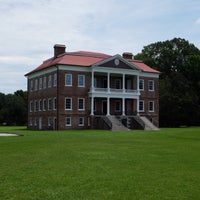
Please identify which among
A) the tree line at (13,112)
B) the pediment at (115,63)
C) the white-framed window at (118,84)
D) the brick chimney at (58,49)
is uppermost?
the brick chimney at (58,49)

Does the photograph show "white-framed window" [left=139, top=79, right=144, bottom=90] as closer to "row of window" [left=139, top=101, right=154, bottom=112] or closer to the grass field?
"row of window" [left=139, top=101, right=154, bottom=112]

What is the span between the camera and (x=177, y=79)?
73.6m

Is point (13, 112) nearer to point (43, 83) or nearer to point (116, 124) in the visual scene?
point (43, 83)

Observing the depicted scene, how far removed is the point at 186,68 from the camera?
75.2m

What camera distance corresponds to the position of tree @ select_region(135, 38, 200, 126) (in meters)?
72.4

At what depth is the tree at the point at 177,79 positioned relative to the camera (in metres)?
72.4

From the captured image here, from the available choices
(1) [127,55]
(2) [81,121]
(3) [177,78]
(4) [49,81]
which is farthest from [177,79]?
(4) [49,81]

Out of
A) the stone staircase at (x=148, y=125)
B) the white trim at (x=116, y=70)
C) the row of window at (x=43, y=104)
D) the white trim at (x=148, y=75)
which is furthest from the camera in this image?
the white trim at (x=148, y=75)

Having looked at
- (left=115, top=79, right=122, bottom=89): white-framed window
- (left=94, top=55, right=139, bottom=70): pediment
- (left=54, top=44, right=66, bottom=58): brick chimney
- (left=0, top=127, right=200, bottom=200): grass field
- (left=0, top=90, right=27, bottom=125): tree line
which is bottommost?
(left=0, top=127, right=200, bottom=200): grass field

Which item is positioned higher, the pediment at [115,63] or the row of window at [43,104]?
the pediment at [115,63]

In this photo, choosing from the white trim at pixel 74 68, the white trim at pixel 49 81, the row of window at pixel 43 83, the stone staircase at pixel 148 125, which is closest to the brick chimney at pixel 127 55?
the white trim at pixel 74 68

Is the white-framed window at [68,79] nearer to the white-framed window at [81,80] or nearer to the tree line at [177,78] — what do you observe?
the white-framed window at [81,80]

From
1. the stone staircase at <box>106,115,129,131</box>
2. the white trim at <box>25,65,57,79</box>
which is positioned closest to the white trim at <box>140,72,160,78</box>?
the stone staircase at <box>106,115,129,131</box>

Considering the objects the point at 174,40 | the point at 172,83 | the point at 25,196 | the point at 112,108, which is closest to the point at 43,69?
the point at 112,108
